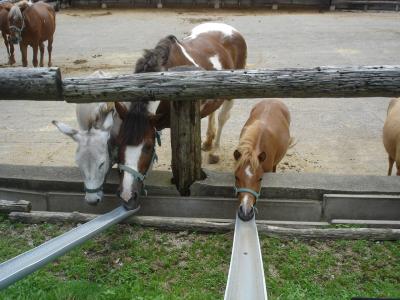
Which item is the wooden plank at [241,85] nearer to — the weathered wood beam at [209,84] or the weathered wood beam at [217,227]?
the weathered wood beam at [209,84]

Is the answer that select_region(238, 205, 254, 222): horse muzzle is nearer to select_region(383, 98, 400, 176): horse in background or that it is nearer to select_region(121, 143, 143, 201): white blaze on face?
select_region(121, 143, 143, 201): white blaze on face

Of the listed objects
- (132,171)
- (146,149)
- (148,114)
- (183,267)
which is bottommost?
(183,267)

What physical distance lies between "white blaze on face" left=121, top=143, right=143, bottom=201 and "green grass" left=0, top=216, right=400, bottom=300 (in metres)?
0.37

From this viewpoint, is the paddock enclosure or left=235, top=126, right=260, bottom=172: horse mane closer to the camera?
the paddock enclosure

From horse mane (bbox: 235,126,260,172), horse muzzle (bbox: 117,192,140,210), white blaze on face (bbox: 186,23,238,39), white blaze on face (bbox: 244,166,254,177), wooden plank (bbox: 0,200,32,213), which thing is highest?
white blaze on face (bbox: 186,23,238,39)

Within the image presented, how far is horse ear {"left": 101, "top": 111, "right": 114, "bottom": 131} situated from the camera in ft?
11.0

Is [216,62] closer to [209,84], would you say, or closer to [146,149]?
[209,84]

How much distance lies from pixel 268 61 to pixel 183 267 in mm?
8586

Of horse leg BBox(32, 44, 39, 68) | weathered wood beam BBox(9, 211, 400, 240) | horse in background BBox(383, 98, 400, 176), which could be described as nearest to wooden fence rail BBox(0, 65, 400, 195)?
weathered wood beam BBox(9, 211, 400, 240)

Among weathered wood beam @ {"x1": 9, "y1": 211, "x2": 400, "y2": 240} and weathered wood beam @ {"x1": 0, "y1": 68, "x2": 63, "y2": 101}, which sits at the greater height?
weathered wood beam @ {"x1": 0, "y1": 68, "x2": 63, "y2": 101}

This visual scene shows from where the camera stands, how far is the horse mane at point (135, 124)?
126 inches

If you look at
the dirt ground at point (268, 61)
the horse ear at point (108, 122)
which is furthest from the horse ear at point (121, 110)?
the dirt ground at point (268, 61)

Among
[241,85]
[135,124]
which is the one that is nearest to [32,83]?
[135,124]

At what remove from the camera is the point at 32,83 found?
3.12 m
